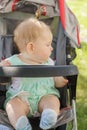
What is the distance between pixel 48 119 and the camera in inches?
136

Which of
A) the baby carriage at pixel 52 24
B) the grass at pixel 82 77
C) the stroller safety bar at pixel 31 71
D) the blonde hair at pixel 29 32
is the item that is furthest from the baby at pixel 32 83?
the grass at pixel 82 77

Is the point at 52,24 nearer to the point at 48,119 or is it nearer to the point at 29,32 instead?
the point at 29,32

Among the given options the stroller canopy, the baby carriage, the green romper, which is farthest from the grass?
the green romper

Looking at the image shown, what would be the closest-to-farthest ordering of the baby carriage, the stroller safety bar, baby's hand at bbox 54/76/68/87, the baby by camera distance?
1. the stroller safety bar
2. the baby
3. baby's hand at bbox 54/76/68/87
4. the baby carriage

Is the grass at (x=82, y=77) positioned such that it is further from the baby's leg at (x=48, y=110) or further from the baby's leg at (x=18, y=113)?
the baby's leg at (x=18, y=113)

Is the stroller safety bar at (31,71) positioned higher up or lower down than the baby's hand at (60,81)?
higher up

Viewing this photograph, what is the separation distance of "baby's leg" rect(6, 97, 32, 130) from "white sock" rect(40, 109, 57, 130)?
10cm

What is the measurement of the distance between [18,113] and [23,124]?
0.12 metres

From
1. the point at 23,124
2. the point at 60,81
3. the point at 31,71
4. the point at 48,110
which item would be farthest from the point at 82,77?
the point at 31,71

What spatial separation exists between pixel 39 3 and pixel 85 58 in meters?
2.80

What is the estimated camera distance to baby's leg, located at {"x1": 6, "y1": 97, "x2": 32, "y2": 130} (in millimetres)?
3461

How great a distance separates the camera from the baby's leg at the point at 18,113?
136 inches

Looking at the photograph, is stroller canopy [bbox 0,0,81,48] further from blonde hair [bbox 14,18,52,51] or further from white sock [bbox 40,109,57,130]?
white sock [bbox 40,109,57,130]

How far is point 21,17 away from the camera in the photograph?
4551 millimetres
